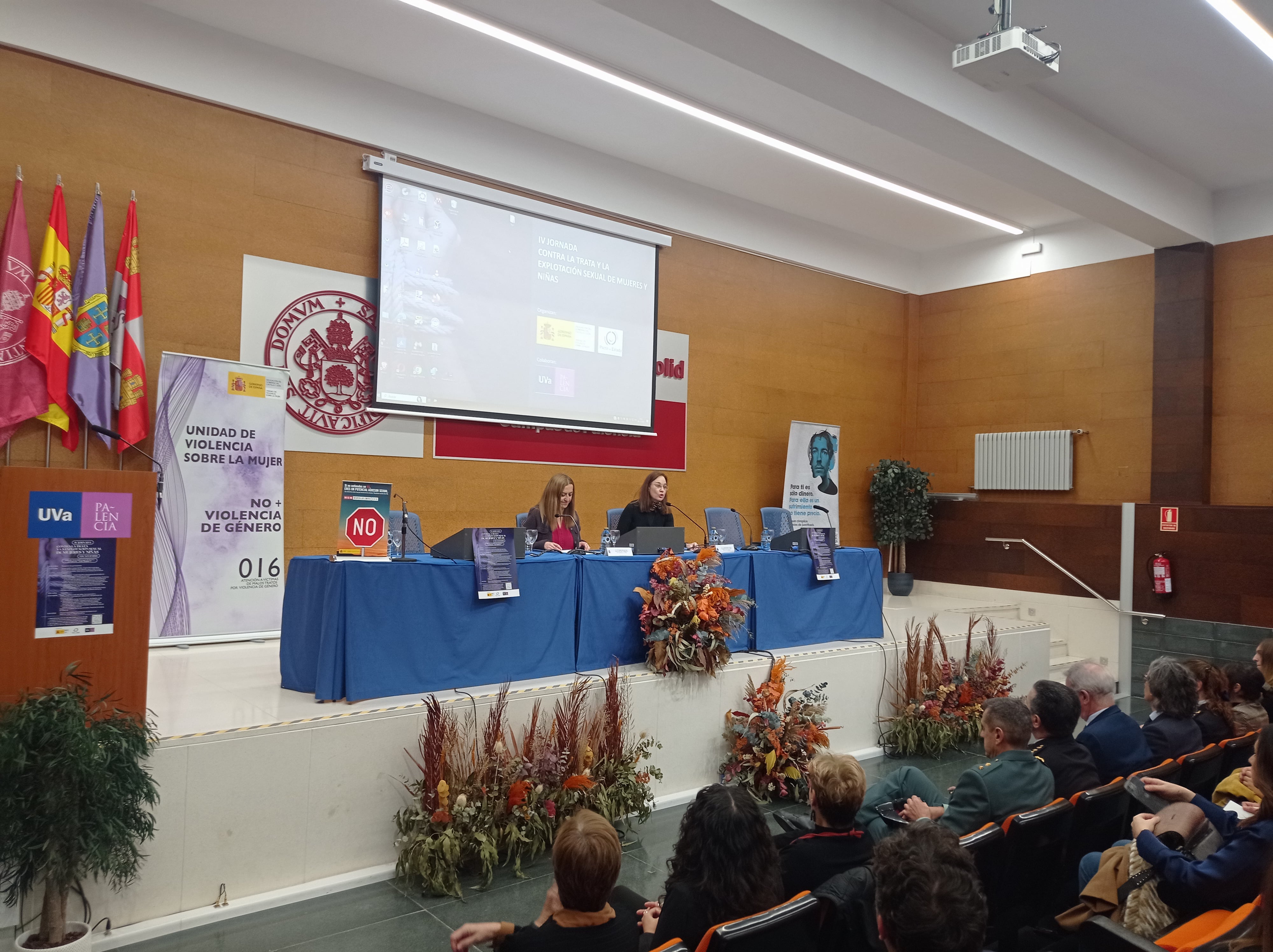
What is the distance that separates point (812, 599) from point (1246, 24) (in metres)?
4.23

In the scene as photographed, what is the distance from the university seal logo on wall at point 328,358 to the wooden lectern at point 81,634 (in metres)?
3.06

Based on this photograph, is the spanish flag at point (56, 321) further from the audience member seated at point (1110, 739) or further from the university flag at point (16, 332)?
the audience member seated at point (1110, 739)

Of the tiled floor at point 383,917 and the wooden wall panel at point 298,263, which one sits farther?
the wooden wall panel at point 298,263

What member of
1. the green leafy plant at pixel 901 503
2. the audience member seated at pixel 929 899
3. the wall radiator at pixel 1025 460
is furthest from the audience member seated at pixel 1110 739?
the green leafy plant at pixel 901 503

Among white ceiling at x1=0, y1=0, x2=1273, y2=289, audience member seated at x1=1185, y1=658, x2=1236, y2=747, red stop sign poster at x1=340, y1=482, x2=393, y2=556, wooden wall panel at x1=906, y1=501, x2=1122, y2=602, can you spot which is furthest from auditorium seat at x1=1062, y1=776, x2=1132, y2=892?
wooden wall panel at x1=906, y1=501, x2=1122, y2=602

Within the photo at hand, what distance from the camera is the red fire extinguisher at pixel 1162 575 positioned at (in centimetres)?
766

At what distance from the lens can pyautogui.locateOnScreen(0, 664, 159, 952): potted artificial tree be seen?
95.9 inches

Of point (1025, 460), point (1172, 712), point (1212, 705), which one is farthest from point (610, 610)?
point (1025, 460)

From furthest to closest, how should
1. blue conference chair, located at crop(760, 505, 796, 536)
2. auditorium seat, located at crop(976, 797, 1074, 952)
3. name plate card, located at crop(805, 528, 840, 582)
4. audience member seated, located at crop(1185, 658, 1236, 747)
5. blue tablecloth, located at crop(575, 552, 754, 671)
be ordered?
blue conference chair, located at crop(760, 505, 796, 536)
name plate card, located at crop(805, 528, 840, 582)
blue tablecloth, located at crop(575, 552, 754, 671)
audience member seated, located at crop(1185, 658, 1236, 747)
auditorium seat, located at crop(976, 797, 1074, 952)

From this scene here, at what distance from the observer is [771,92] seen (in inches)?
241

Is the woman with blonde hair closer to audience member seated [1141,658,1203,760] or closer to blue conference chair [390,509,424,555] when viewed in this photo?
blue conference chair [390,509,424,555]

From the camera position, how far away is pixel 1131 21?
202 inches

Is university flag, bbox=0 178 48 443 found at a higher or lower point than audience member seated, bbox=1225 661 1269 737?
higher

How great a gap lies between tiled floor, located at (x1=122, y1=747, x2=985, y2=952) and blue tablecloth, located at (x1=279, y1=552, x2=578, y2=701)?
80 cm
